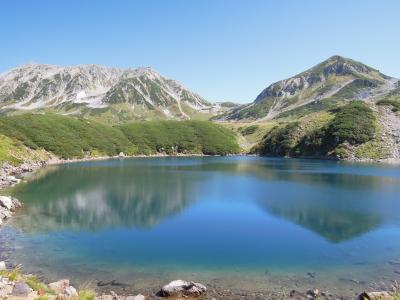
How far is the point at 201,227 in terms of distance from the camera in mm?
44156

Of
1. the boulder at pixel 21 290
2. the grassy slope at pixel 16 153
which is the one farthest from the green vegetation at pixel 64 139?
the boulder at pixel 21 290

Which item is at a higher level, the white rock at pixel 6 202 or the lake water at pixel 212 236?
the white rock at pixel 6 202

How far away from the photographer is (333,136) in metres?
165

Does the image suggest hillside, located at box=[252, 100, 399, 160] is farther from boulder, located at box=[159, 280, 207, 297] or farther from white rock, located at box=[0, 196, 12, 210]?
boulder, located at box=[159, 280, 207, 297]

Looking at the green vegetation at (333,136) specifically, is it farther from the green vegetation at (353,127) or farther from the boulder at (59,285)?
the boulder at (59,285)

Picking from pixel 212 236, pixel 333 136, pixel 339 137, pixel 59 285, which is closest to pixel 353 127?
pixel 339 137

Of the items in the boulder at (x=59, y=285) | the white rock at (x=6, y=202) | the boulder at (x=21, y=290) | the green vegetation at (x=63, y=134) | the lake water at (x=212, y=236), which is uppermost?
the green vegetation at (x=63, y=134)

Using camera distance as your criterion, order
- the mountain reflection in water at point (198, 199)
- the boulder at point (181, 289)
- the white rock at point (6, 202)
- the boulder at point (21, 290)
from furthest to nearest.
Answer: the white rock at point (6, 202) < the mountain reflection in water at point (198, 199) < the boulder at point (181, 289) < the boulder at point (21, 290)

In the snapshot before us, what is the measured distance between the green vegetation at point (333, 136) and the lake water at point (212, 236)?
89959mm

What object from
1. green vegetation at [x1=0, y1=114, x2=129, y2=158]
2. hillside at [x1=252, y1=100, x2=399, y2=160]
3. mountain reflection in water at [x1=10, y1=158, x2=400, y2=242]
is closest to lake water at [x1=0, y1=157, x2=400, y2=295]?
mountain reflection in water at [x1=10, y1=158, x2=400, y2=242]

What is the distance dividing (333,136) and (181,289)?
154m

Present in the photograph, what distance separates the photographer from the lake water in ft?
93.4

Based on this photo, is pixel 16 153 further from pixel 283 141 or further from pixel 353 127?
pixel 353 127

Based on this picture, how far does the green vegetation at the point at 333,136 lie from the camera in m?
159
